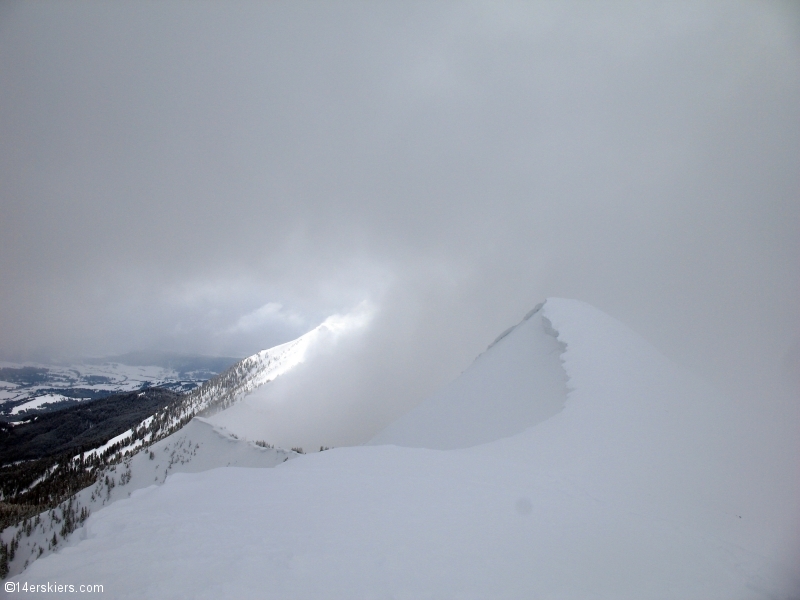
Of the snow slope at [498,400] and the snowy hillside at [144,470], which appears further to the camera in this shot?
the snowy hillside at [144,470]

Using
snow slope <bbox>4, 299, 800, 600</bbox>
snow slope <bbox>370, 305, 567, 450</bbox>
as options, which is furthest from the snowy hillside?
snow slope <bbox>4, 299, 800, 600</bbox>

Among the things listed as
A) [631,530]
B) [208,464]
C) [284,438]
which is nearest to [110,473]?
[208,464]

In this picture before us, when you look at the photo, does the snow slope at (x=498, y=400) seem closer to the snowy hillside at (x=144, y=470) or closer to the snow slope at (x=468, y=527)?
the snow slope at (x=468, y=527)

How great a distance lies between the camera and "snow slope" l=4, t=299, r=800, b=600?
546cm

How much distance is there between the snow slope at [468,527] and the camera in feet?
17.9

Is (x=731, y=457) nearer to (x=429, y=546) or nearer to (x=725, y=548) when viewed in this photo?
(x=725, y=548)

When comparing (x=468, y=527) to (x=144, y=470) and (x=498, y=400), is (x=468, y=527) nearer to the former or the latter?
(x=498, y=400)

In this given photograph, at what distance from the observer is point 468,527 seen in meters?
7.00

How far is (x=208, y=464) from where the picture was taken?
2908 inches

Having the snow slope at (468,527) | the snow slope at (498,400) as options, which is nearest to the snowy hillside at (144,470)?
the snow slope at (498,400)

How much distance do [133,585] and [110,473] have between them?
98653 millimetres

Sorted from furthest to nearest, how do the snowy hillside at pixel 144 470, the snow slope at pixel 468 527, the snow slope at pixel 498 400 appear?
the snowy hillside at pixel 144 470, the snow slope at pixel 498 400, the snow slope at pixel 468 527

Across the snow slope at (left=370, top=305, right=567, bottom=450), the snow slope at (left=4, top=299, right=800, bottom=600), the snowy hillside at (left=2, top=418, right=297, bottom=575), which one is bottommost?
the snow slope at (left=4, top=299, right=800, bottom=600)

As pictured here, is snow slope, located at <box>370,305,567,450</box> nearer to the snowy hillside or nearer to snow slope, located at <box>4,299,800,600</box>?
snow slope, located at <box>4,299,800,600</box>
